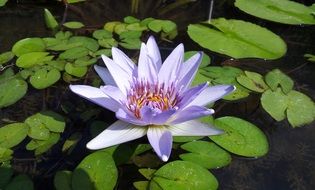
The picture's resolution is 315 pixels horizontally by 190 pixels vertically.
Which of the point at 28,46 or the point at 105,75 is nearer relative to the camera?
the point at 105,75

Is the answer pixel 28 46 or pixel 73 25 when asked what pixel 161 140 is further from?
pixel 73 25

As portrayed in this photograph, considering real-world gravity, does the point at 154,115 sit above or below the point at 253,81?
above

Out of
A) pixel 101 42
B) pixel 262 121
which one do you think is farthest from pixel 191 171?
pixel 101 42

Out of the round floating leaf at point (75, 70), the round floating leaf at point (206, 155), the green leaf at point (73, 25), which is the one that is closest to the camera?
the round floating leaf at point (206, 155)

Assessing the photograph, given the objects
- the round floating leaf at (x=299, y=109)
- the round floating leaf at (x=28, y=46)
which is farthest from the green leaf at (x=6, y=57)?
the round floating leaf at (x=299, y=109)

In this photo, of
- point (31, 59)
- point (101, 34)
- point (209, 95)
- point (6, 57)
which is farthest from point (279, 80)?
point (6, 57)

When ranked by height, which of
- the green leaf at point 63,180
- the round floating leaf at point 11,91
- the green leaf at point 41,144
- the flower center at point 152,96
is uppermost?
the flower center at point 152,96

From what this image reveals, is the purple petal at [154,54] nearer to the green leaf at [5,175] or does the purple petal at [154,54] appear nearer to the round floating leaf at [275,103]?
the round floating leaf at [275,103]

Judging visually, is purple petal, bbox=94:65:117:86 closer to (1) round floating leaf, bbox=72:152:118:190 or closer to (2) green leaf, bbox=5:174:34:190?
(1) round floating leaf, bbox=72:152:118:190
